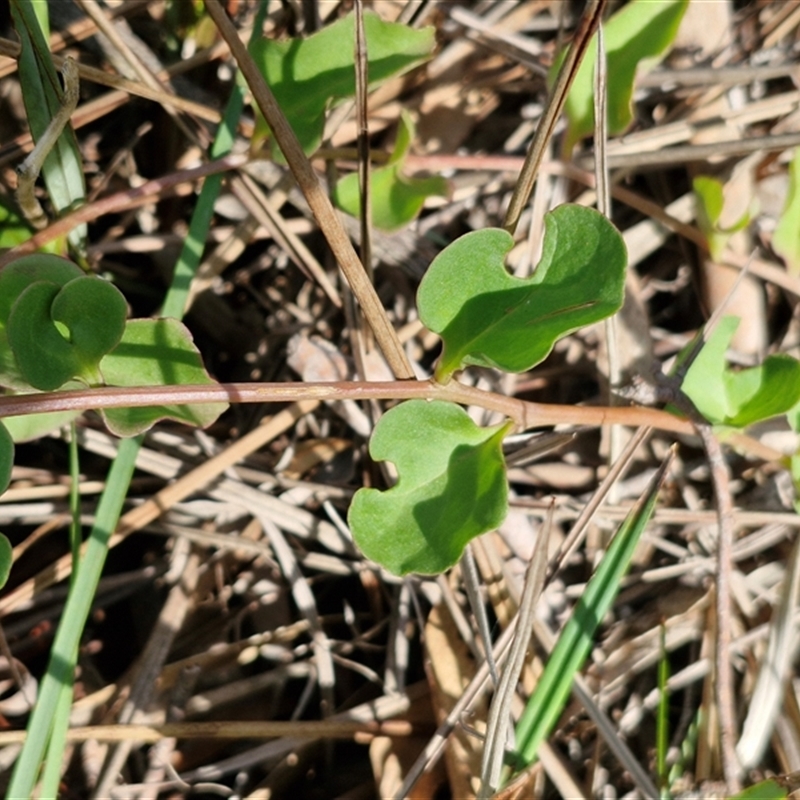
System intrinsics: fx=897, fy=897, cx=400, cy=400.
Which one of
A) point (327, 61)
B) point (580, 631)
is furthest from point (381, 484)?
point (327, 61)

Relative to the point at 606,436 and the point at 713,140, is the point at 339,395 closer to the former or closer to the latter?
the point at 606,436

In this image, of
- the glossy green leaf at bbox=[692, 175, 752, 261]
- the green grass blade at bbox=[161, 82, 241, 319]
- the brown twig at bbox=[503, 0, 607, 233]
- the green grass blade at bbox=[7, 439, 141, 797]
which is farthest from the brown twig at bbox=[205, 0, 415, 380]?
the glossy green leaf at bbox=[692, 175, 752, 261]

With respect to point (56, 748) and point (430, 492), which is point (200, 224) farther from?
point (56, 748)

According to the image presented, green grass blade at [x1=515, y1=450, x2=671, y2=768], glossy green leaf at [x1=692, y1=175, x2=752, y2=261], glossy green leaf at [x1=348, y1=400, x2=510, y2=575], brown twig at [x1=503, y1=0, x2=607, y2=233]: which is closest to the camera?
brown twig at [x1=503, y1=0, x2=607, y2=233]

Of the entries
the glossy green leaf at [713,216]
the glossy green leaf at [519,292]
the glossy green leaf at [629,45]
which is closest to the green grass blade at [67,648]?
the glossy green leaf at [519,292]

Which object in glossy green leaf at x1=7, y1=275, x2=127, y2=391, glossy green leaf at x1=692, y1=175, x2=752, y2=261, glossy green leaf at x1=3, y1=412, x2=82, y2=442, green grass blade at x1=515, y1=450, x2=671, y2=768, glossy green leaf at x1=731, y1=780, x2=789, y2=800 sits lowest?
glossy green leaf at x1=731, y1=780, x2=789, y2=800

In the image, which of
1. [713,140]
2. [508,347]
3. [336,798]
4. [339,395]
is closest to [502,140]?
[713,140]

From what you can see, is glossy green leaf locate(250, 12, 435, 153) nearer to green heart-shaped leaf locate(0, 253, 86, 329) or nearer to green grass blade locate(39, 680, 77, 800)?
green heart-shaped leaf locate(0, 253, 86, 329)
